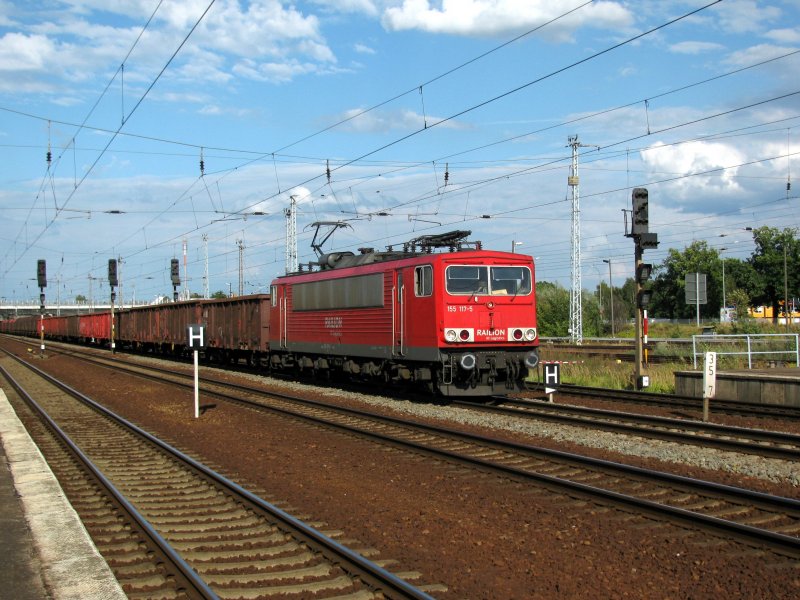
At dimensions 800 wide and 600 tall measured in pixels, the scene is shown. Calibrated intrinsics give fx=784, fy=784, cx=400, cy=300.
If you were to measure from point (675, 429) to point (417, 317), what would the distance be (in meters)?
6.21

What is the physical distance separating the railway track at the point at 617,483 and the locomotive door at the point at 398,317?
3.34m

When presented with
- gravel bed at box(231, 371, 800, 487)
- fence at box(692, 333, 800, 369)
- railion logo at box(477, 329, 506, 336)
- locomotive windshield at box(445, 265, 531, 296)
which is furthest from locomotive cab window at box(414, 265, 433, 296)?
fence at box(692, 333, 800, 369)

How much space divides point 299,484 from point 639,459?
4.85 metres

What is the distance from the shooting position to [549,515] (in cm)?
817

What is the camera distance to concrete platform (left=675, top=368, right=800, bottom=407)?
54.3 feet

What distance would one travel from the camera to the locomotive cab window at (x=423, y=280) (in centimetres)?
1734

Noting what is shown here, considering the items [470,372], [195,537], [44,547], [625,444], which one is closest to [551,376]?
[470,372]

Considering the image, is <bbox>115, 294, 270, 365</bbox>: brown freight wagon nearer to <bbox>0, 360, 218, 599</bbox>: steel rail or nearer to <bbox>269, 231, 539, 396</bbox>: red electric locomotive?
<bbox>269, 231, 539, 396</bbox>: red electric locomotive

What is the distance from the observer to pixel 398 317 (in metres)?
18.4

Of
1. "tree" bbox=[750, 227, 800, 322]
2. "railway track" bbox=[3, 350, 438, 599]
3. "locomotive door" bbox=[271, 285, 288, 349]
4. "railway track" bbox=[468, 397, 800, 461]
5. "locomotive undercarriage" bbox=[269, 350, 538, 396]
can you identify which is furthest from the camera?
"tree" bbox=[750, 227, 800, 322]

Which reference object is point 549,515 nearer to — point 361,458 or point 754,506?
point 754,506

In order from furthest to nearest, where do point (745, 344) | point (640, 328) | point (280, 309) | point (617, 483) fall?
point (745, 344)
point (280, 309)
point (640, 328)
point (617, 483)

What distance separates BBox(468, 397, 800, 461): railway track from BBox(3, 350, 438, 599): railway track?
272 inches

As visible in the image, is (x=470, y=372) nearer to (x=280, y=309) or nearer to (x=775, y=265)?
(x=280, y=309)
